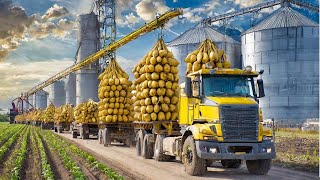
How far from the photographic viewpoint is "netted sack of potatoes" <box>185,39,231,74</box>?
16375mm

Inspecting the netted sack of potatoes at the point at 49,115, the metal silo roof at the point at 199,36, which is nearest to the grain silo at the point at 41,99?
the netted sack of potatoes at the point at 49,115

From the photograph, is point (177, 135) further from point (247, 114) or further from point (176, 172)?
point (247, 114)

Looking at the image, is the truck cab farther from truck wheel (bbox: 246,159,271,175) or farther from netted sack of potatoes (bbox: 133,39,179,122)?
netted sack of potatoes (bbox: 133,39,179,122)

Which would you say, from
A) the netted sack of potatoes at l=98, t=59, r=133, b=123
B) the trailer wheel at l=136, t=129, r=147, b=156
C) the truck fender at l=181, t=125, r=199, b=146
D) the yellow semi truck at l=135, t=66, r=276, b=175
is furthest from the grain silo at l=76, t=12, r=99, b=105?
the truck fender at l=181, t=125, r=199, b=146

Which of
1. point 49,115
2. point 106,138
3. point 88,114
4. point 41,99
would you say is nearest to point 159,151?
point 106,138

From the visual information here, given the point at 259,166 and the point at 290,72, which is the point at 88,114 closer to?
the point at 259,166

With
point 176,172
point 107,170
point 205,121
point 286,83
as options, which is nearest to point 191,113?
point 205,121

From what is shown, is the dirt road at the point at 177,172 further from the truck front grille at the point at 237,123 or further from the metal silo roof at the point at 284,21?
the metal silo roof at the point at 284,21

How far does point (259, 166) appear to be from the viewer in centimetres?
1383

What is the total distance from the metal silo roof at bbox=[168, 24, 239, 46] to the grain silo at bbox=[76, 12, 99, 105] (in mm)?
20298

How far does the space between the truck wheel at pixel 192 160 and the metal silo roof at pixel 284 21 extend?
42.1 m

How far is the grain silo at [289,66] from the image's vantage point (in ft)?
162

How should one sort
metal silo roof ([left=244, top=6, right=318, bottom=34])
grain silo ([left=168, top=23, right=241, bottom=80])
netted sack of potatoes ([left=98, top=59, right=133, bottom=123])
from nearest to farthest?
netted sack of potatoes ([left=98, top=59, right=133, bottom=123]) → metal silo roof ([left=244, top=6, right=318, bottom=34]) → grain silo ([left=168, top=23, right=241, bottom=80])

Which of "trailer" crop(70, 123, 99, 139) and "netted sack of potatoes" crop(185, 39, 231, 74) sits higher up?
"netted sack of potatoes" crop(185, 39, 231, 74)
